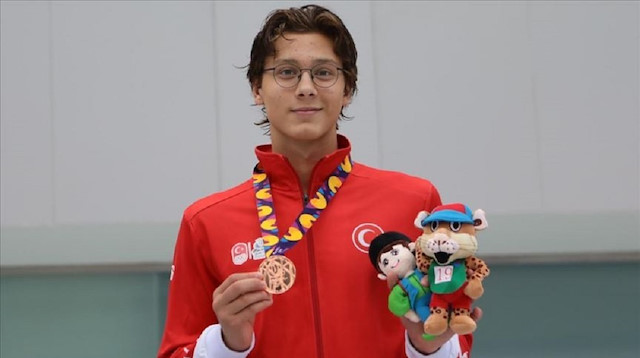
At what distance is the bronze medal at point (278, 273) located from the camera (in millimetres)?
1592

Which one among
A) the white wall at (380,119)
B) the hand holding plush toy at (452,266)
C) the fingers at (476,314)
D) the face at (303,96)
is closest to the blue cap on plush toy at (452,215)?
the hand holding plush toy at (452,266)

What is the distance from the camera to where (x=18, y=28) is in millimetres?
3330

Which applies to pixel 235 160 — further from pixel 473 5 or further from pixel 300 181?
pixel 300 181

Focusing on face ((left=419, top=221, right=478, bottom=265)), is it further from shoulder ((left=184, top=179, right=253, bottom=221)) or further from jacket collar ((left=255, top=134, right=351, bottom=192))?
→ shoulder ((left=184, top=179, right=253, bottom=221))

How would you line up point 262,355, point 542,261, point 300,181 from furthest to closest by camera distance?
point 542,261 → point 300,181 → point 262,355

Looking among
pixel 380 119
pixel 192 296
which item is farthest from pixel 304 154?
pixel 380 119

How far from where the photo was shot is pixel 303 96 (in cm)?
175

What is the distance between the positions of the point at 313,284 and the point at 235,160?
157cm

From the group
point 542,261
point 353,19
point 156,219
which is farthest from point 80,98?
point 542,261

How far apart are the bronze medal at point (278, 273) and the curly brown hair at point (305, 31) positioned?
0.44 metres

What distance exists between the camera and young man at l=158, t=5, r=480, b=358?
1674mm

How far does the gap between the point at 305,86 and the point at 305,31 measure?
0.50ft

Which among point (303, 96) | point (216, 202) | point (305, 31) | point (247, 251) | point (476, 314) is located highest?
point (305, 31)

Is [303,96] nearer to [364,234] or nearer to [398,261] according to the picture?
[364,234]
